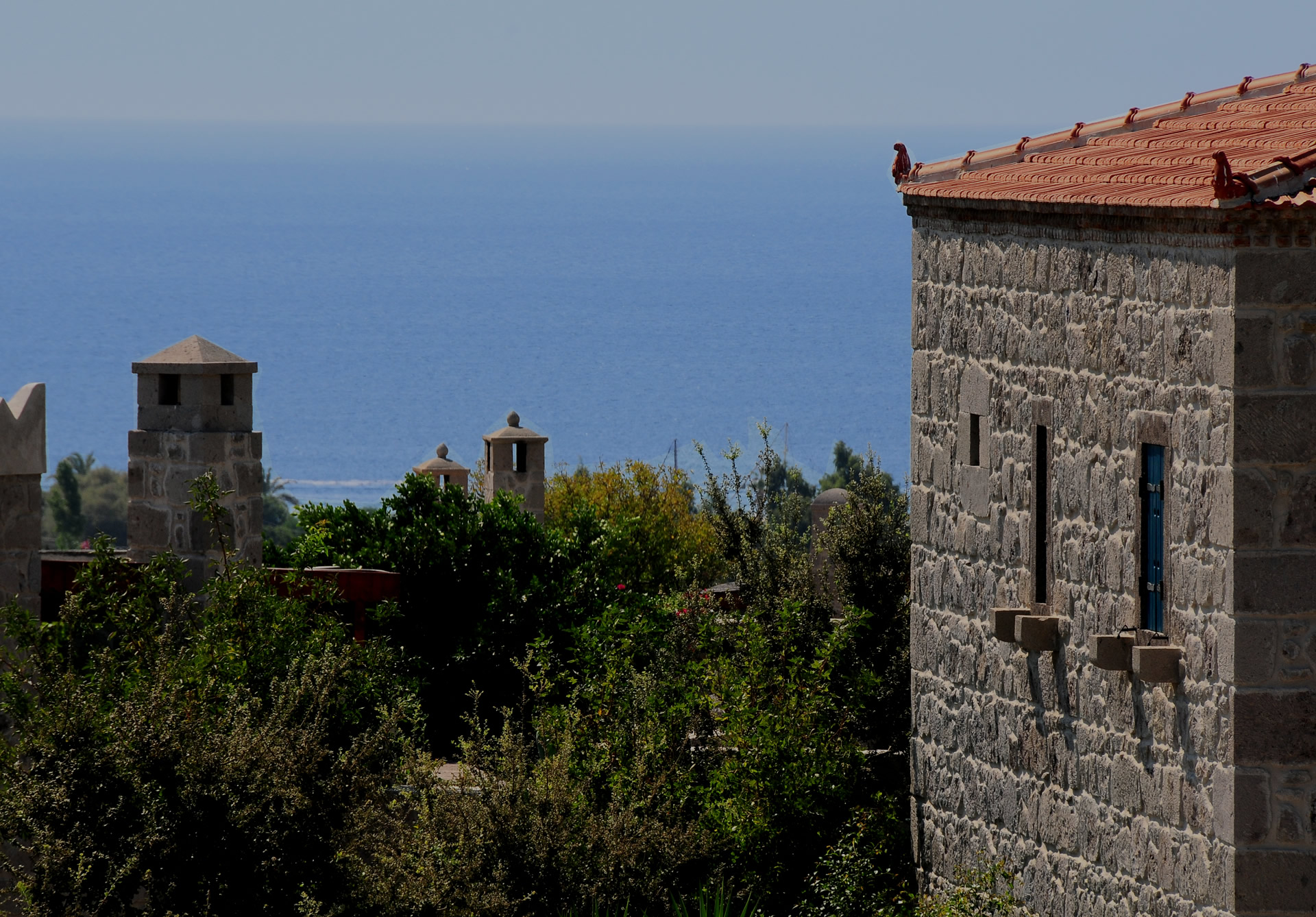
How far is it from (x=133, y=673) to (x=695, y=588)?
15.7 ft

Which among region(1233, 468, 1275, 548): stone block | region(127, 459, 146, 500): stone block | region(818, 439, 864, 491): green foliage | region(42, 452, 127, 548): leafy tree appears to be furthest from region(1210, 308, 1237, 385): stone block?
region(42, 452, 127, 548): leafy tree

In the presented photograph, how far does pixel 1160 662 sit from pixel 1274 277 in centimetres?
209

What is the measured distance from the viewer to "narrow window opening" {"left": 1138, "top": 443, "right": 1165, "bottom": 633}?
34.0 ft

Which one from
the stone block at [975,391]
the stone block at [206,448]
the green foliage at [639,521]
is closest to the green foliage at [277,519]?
the green foliage at [639,521]

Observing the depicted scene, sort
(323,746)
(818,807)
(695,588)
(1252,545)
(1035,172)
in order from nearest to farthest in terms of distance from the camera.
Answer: (1252,545)
(323,746)
(1035,172)
(818,807)
(695,588)

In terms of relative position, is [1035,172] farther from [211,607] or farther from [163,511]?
[163,511]

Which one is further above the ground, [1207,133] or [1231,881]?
[1207,133]

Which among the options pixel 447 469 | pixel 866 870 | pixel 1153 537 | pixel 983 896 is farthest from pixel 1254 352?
pixel 447 469

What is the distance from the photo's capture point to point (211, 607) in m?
13.7

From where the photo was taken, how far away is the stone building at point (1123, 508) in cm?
952

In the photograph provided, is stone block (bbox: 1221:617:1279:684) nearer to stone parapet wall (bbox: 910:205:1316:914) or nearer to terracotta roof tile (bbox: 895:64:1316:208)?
stone parapet wall (bbox: 910:205:1316:914)

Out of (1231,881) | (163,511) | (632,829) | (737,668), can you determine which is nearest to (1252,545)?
(1231,881)

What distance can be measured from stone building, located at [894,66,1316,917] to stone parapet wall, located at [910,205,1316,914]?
2cm

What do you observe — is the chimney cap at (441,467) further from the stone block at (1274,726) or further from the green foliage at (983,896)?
the stone block at (1274,726)
